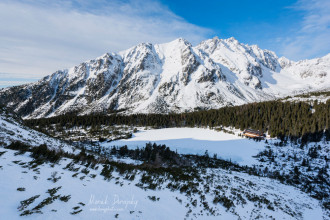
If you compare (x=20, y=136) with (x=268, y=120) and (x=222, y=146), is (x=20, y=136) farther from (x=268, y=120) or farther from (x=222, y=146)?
(x=268, y=120)

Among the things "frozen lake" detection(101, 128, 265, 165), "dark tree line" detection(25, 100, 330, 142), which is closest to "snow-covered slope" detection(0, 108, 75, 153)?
"dark tree line" detection(25, 100, 330, 142)

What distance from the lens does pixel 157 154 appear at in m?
42.7

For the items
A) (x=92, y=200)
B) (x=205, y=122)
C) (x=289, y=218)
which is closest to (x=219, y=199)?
(x=289, y=218)

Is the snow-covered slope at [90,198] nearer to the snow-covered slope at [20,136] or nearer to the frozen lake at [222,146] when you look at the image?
the snow-covered slope at [20,136]

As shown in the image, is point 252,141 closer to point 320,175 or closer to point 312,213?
point 320,175

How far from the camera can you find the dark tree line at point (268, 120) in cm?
6006

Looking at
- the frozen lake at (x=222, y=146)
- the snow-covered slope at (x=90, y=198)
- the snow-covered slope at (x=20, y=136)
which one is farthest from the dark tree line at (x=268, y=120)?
the snow-covered slope at (x=90, y=198)

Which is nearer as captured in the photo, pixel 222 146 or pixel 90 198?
pixel 90 198

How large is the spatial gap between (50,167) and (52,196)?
3340 mm

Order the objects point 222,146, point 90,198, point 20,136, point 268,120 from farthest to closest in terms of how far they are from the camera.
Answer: point 268,120 → point 222,146 → point 20,136 → point 90,198

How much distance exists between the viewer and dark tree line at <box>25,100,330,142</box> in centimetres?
6006

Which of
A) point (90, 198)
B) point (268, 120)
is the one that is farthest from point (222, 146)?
point (90, 198)

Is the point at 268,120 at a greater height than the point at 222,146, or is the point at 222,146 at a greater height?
the point at 268,120

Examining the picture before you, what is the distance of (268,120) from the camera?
7994 cm
